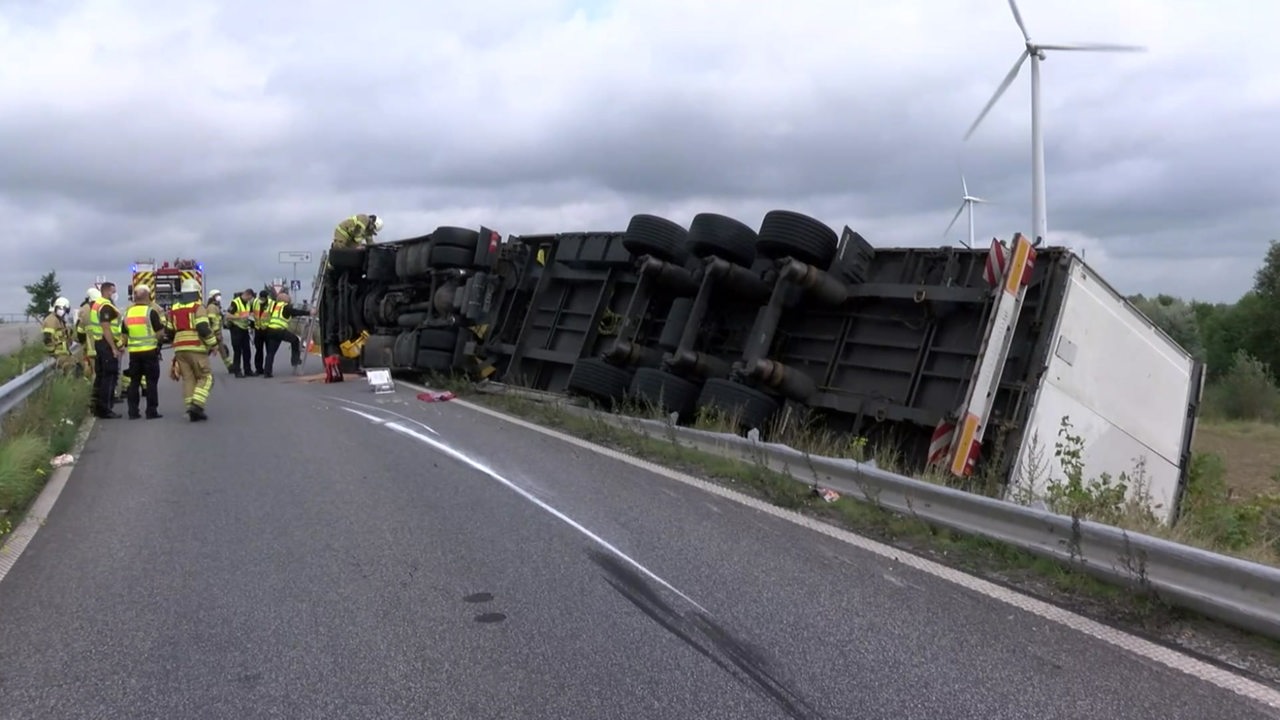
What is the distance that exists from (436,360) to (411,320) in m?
2.48

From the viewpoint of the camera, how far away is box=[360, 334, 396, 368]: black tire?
67.3 ft

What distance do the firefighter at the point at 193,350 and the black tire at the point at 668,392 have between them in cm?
562

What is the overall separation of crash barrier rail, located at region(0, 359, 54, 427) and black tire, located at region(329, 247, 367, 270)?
27.0 ft

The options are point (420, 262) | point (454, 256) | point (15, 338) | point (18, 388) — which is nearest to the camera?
point (18, 388)

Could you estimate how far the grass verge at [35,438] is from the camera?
8508 millimetres

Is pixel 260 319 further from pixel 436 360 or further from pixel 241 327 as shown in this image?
pixel 436 360

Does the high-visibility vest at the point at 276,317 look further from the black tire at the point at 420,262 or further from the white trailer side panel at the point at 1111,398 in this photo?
the white trailer side panel at the point at 1111,398

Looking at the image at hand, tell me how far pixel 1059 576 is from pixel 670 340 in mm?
7865

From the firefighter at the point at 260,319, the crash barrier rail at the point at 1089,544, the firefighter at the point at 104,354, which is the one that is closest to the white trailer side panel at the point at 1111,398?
the crash barrier rail at the point at 1089,544

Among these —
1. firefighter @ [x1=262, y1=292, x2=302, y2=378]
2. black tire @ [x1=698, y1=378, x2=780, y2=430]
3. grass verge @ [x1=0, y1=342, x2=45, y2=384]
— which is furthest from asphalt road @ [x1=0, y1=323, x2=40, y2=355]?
black tire @ [x1=698, y1=378, x2=780, y2=430]

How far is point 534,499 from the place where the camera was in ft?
27.7

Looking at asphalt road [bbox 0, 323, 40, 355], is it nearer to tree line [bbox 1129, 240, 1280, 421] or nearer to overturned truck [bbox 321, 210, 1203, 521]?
overturned truck [bbox 321, 210, 1203, 521]

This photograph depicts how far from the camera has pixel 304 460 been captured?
1063 centimetres

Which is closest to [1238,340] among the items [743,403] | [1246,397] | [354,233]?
[1246,397]
